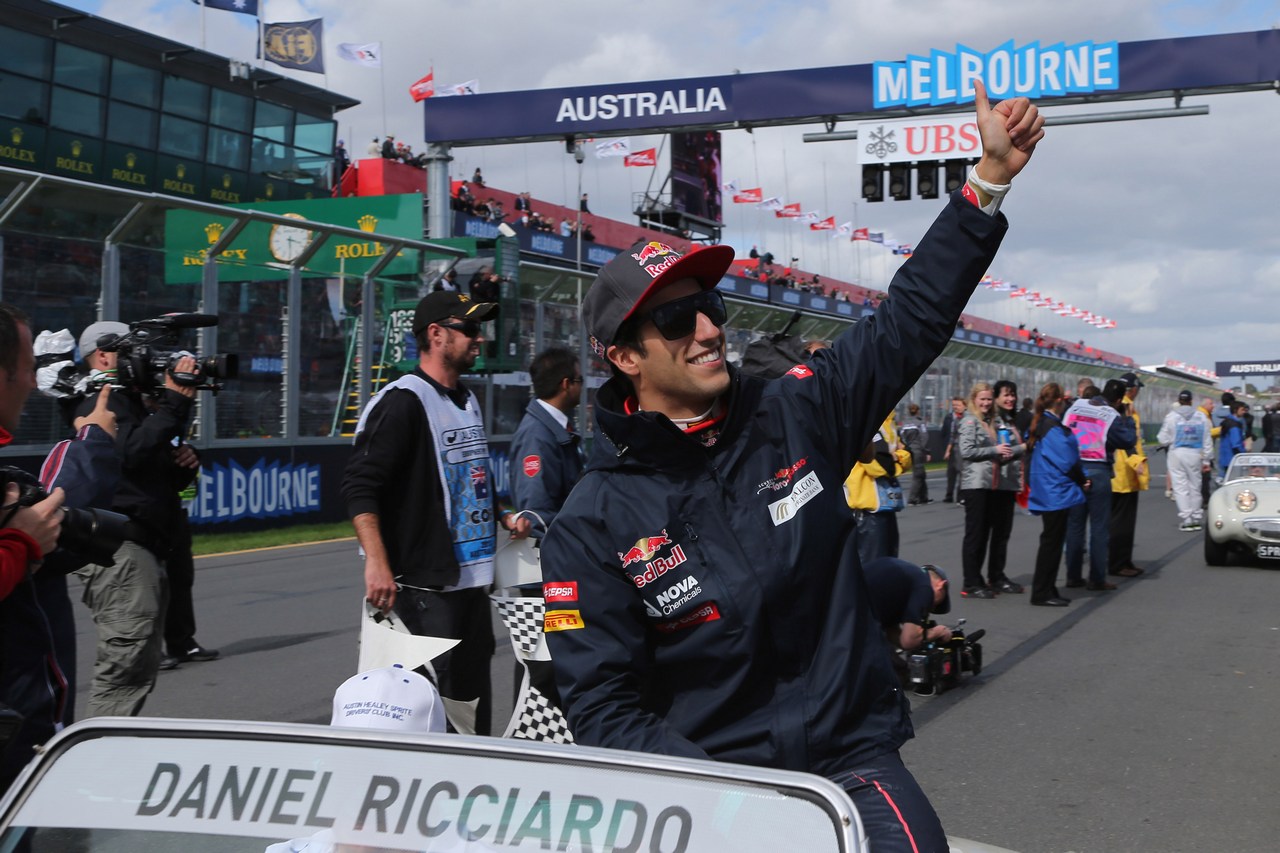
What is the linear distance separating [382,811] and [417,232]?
25011 millimetres

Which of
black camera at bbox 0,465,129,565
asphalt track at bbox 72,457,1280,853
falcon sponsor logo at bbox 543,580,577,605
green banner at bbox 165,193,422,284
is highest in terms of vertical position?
green banner at bbox 165,193,422,284

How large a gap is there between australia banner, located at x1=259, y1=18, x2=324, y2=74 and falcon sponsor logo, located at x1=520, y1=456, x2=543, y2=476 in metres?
31.2

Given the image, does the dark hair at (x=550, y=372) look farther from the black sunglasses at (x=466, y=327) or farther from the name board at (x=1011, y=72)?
the name board at (x=1011, y=72)

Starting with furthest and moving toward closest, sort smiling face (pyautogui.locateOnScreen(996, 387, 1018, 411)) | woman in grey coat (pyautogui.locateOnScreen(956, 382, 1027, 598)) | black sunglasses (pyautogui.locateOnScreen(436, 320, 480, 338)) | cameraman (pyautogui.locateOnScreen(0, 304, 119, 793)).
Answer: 1. smiling face (pyautogui.locateOnScreen(996, 387, 1018, 411))
2. woman in grey coat (pyautogui.locateOnScreen(956, 382, 1027, 598))
3. black sunglasses (pyautogui.locateOnScreen(436, 320, 480, 338))
4. cameraman (pyautogui.locateOnScreen(0, 304, 119, 793))

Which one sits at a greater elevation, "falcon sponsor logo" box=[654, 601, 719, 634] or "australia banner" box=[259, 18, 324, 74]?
"australia banner" box=[259, 18, 324, 74]

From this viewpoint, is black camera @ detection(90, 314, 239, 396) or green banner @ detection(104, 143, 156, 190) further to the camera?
green banner @ detection(104, 143, 156, 190)

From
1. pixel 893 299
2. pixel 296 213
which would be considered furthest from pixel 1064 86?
pixel 893 299

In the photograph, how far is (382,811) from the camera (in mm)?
1708

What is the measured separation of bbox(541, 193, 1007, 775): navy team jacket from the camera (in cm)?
219

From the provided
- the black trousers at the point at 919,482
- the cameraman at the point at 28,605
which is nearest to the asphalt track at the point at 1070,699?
the cameraman at the point at 28,605

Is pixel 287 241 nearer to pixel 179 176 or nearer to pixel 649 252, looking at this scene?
pixel 649 252

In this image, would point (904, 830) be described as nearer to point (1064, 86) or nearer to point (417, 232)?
point (1064, 86)

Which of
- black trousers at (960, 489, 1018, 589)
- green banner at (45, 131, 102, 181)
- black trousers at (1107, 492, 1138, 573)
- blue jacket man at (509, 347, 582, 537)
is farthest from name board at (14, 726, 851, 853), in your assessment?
green banner at (45, 131, 102, 181)

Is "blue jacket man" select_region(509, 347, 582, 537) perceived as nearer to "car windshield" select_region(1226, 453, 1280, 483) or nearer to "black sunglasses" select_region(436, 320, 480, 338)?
"black sunglasses" select_region(436, 320, 480, 338)
